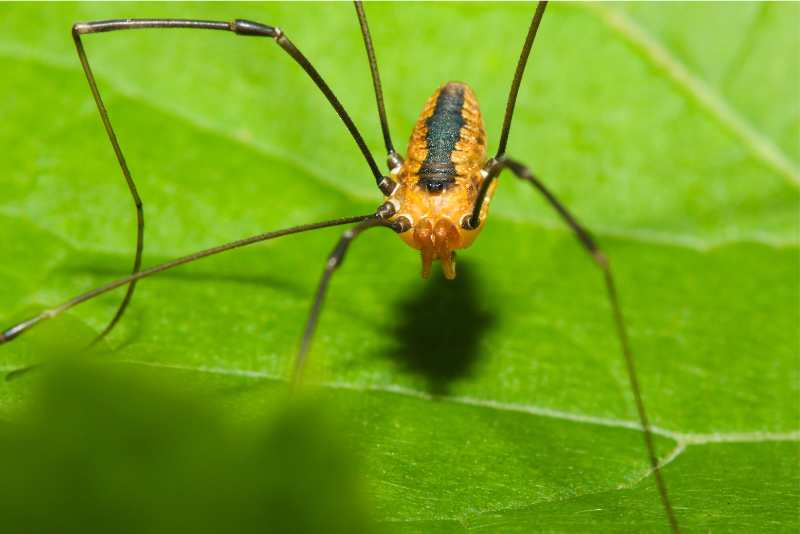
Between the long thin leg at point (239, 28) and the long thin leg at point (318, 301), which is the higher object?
the long thin leg at point (239, 28)

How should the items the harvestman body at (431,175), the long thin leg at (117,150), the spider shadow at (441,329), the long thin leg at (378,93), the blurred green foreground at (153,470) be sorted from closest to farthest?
1. the blurred green foreground at (153,470)
2. the harvestman body at (431,175)
3. the spider shadow at (441,329)
4. the long thin leg at (117,150)
5. the long thin leg at (378,93)

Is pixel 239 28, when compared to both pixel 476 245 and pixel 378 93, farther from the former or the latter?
pixel 476 245

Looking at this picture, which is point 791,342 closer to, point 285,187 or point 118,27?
point 285,187

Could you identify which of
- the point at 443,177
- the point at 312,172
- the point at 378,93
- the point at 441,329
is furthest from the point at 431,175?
the point at 312,172

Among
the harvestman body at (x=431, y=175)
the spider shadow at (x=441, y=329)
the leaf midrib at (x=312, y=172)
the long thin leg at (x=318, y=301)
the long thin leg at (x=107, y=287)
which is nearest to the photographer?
the long thin leg at (x=318, y=301)

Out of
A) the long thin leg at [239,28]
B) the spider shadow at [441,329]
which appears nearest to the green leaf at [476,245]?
the spider shadow at [441,329]

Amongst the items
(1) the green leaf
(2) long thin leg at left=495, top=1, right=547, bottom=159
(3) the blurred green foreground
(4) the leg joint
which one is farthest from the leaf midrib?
(3) the blurred green foreground

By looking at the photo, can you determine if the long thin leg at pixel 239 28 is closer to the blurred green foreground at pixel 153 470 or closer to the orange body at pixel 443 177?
the orange body at pixel 443 177
